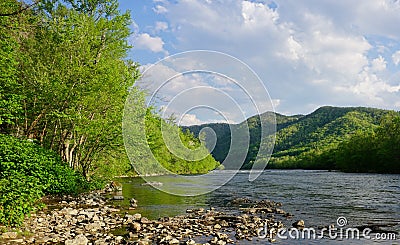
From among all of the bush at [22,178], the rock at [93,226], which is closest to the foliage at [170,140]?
the bush at [22,178]

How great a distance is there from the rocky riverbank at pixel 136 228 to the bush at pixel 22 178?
2.86 ft

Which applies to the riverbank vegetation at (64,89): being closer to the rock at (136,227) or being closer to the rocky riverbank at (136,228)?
the rocky riverbank at (136,228)

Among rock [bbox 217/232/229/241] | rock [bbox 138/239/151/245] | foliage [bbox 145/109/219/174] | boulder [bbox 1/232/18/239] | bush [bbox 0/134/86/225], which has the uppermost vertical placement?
foliage [bbox 145/109/219/174]

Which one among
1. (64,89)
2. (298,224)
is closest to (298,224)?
(298,224)

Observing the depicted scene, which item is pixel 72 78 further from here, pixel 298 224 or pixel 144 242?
pixel 298 224

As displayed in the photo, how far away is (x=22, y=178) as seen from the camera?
11984mm

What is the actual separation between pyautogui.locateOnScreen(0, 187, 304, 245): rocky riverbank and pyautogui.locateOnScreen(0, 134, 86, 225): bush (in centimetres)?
87

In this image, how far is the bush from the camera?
35.3 feet

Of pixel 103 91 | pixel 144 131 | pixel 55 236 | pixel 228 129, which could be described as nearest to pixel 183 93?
pixel 228 129

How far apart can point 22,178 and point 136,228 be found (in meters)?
4.52

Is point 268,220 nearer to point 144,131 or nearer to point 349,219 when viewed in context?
point 349,219

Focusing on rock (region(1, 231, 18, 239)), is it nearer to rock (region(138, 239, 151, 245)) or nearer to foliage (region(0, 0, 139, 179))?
rock (region(138, 239, 151, 245))

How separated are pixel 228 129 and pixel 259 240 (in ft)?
15.9

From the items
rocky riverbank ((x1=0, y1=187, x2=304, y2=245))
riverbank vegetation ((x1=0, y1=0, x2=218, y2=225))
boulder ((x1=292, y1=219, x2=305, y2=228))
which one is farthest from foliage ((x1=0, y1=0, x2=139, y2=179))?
boulder ((x1=292, y1=219, x2=305, y2=228))
